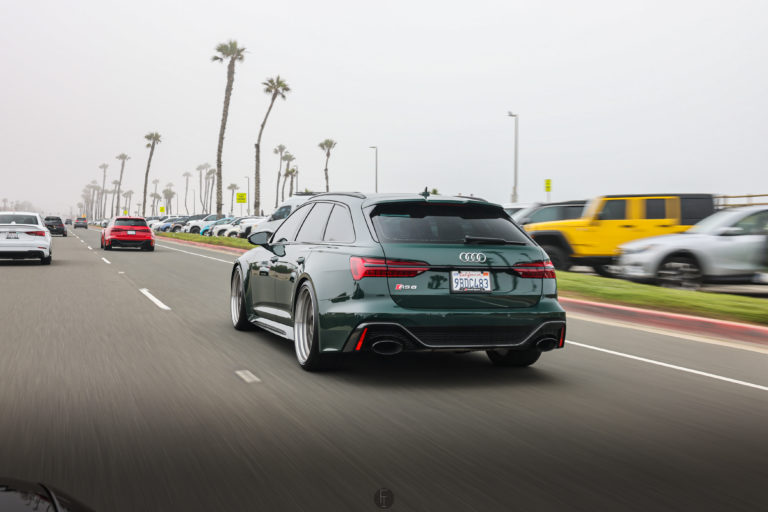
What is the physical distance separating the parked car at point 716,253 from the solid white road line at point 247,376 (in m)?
10.3

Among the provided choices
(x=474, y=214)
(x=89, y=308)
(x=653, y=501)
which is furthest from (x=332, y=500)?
(x=89, y=308)

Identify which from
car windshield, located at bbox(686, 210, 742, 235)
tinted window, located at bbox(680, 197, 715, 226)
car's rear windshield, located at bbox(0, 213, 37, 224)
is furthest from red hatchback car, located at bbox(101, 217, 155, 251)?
car windshield, located at bbox(686, 210, 742, 235)

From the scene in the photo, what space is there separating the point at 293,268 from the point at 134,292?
7902mm

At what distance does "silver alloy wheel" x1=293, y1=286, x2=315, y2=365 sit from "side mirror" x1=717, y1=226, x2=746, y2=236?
9999 mm

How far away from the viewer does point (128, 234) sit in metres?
33.6

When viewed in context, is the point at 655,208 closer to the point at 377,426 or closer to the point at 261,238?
the point at 261,238

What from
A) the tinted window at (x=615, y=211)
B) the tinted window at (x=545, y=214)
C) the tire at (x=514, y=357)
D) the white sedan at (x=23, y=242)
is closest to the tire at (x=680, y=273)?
the tinted window at (x=615, y=211)

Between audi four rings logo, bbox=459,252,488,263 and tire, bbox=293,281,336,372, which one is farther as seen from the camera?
tire, bbox=293,281,336,372

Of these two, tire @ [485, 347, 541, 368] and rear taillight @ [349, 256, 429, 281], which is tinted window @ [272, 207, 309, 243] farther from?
tire @ [485, 347, 541, 368]

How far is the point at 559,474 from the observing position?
4273 mm

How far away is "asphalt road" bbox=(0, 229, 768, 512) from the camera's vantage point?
3967 millimetres

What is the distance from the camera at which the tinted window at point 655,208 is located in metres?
18.9

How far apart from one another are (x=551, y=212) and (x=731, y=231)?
19.8ft

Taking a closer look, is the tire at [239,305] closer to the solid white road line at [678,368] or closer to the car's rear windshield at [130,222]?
the solid white road line at [678,368]
